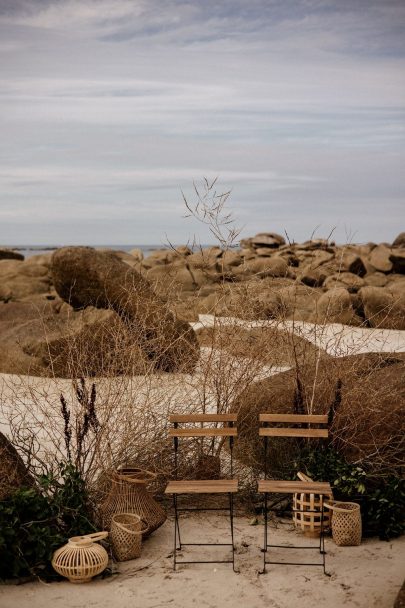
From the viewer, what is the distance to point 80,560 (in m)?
5.65

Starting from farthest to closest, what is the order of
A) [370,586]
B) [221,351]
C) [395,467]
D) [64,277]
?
[64,277]
[221,351]
[395,467]
[370,586]

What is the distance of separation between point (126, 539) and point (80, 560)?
50 centimetres

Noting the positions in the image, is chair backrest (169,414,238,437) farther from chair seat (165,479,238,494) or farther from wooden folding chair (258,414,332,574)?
chair seat (165,479,238,494)

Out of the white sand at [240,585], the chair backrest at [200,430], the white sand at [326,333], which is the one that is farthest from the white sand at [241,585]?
the white sand at [326,333]

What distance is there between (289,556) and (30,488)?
201cm

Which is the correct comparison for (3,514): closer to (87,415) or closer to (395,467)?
(87,415)

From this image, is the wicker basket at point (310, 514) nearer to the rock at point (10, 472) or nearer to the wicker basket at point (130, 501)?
the wicker basket at point (130, 501)

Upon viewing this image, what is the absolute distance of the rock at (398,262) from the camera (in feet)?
85.4

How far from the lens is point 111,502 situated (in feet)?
21.0

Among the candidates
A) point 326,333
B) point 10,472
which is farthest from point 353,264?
point 10,472

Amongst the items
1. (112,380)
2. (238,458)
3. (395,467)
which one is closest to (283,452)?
(238,458)

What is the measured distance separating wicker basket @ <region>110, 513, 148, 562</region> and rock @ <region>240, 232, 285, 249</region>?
3089cm

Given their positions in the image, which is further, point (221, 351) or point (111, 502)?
point (221, 351)

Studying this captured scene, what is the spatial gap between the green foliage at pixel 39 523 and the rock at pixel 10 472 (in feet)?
0.46
